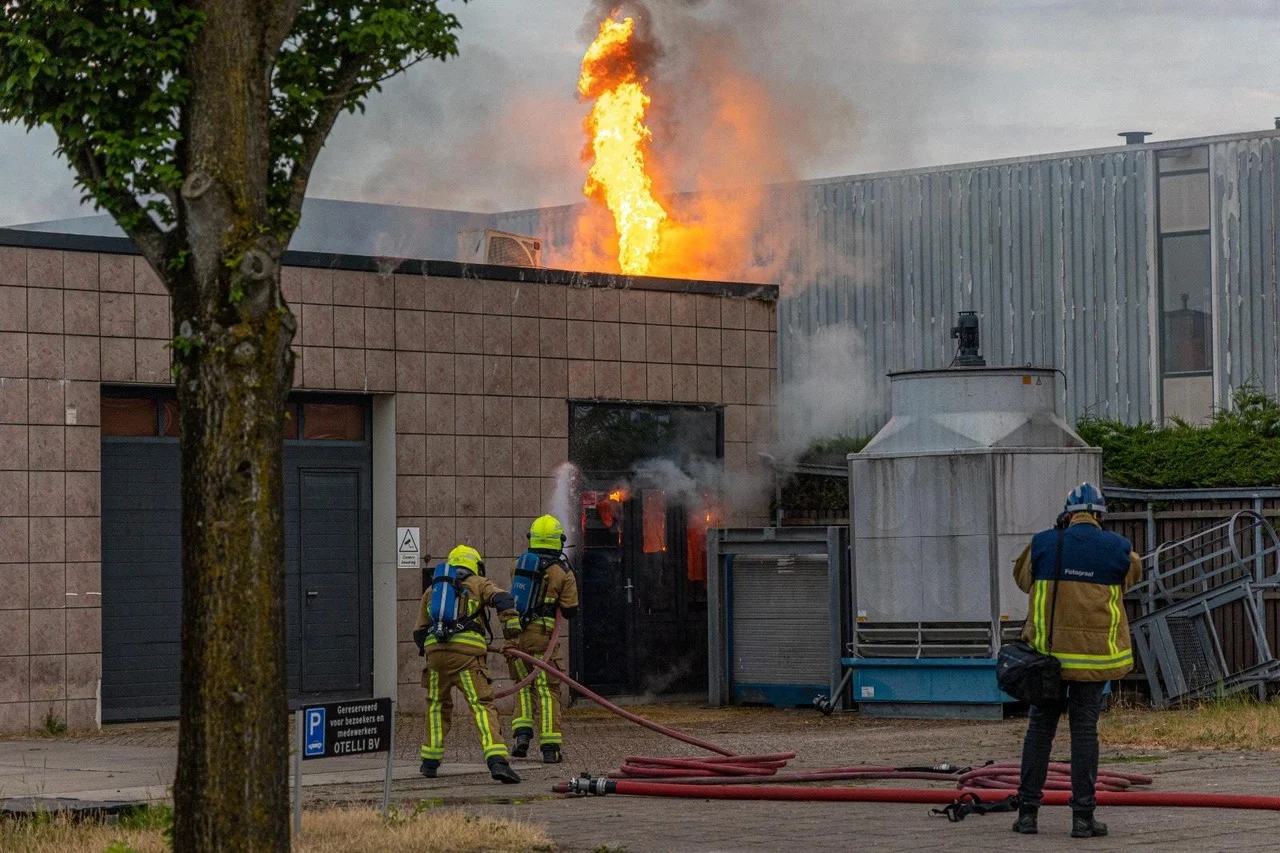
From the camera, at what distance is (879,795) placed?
12.1 meters

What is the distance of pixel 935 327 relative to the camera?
1415 inches

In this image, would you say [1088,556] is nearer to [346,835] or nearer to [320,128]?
[346,835]

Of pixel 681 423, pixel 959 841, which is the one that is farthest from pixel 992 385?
pixel 959 841

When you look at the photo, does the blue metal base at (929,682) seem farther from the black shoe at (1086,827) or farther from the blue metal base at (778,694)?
the black shoe at (1086,827)

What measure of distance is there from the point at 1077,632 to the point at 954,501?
887 cm

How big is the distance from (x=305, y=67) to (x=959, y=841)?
16.7 ft

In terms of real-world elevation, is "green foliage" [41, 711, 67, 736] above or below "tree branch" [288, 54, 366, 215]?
below

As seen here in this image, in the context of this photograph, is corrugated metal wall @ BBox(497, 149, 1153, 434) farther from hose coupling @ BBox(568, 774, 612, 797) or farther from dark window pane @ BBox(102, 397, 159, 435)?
hose coupling @ BBox(568, 774, 612, 797)

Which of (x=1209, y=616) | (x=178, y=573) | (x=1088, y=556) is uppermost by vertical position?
(x=1088, y=556)

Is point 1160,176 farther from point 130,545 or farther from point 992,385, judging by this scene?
point 130,545

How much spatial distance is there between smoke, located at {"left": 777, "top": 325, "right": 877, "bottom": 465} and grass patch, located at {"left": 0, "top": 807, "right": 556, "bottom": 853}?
13270mm

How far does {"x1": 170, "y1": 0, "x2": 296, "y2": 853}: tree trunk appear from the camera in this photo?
827 cm

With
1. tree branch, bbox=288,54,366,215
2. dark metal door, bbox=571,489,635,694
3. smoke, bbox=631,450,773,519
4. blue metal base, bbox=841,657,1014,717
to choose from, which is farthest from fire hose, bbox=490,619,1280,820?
smoke, bbox=631,450,773,519

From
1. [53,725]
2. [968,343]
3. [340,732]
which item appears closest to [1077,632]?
[340,732]
